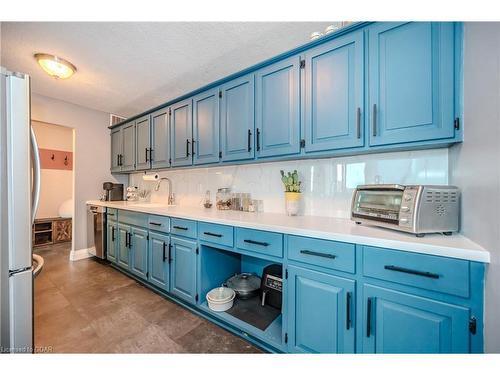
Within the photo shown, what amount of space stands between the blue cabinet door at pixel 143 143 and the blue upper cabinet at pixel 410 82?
104 inches

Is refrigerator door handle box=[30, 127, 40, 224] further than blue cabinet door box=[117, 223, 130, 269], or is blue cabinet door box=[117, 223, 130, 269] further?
blue cabinet door box=[117, 223, 130, 269]

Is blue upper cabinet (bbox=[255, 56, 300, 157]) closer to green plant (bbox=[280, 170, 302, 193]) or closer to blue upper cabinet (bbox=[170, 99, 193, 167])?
green plant (bbox=[280, 170, 302, 193])

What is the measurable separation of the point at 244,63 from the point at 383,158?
1572mm

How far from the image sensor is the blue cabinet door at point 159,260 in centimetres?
195

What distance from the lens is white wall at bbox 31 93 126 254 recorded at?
2.95 metres

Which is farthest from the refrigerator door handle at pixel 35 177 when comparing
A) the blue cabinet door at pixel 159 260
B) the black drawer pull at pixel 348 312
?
the black drawer pull at pixel 348 312

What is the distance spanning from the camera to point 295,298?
1208mm

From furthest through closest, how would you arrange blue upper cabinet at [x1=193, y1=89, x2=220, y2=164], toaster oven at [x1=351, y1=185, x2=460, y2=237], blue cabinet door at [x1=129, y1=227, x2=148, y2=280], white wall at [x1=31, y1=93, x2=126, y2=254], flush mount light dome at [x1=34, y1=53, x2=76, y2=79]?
white wall at [x1=31, y1=93, x2=126, y2=254], blue cabinet door at [x1=129, y1=227, x2=148, y2=280], blue upper cabinet at [x1=193, y1=89, x2=220, y2=164], flush mount light dome at [x1=34, y1=53, x2=76, y2=79], toaster oven at [x1=351, y1=185, x2=460, y2=237]

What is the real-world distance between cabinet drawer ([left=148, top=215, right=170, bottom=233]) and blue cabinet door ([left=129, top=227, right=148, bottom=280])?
6.1 inches

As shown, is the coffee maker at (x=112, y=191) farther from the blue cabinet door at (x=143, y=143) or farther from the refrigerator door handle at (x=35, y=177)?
the refrigerator door handle at (x=35, y=177)

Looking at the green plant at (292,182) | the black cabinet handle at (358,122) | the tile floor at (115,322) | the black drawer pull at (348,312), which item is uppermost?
the black cabinet handle at (358,122)

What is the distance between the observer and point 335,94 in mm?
1358

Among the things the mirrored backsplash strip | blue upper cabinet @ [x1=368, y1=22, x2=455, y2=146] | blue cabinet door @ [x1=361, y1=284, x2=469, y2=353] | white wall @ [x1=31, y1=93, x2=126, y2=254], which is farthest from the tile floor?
blue upper cabinet @ [x1=368, y1=22, x2=455, y2=146]

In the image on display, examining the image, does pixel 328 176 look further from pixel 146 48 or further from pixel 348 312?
pixel 146 48
